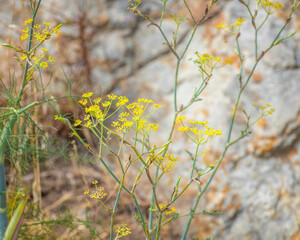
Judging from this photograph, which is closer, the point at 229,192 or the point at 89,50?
the point at 229,192

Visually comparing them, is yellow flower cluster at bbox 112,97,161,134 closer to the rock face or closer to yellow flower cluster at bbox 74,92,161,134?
yellow flower cluster at bbox 74,92,161,134

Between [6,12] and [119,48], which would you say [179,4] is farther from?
[6,12]

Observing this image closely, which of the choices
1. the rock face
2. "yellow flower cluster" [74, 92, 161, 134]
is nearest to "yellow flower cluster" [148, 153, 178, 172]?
"yellow flower cluster" [74, 92, 161, 134]

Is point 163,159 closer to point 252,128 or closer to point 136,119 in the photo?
point 136,119

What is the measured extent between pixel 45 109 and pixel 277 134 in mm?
1182

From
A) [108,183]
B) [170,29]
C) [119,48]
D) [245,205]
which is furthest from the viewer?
[119,48]

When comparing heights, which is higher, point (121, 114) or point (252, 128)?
point (252, 128)

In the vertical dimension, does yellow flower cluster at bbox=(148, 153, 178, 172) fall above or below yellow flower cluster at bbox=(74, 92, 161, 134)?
below

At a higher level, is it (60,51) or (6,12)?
(6,12)

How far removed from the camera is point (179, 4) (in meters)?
2.03

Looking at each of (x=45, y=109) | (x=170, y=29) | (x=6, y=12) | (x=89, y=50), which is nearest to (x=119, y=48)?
(x=89, y=50)

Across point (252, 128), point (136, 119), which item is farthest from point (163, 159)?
point (252, 128)

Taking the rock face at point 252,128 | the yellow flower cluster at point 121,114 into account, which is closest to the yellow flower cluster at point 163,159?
the yellow flower cluster at point 121,114

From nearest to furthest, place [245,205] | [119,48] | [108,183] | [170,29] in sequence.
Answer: [245,205], [108,183], [170,29], [119,48]
